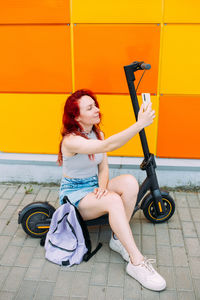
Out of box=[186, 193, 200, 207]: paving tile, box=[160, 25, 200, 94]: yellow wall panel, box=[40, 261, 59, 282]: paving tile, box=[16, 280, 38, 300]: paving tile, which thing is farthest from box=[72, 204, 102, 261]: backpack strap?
box=[160, 25, 200, 94]: yellow wall panel

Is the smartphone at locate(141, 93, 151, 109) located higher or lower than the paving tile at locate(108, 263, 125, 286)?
higher

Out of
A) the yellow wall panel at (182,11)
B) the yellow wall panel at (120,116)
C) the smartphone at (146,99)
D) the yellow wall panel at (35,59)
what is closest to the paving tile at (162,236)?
the yellow wall panel at (120,116)

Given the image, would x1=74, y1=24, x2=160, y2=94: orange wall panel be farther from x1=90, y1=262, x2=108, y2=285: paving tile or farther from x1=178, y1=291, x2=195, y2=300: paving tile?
x1=178, y1=291, x2=195, y2=300: paving tile

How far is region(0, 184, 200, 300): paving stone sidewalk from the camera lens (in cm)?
246

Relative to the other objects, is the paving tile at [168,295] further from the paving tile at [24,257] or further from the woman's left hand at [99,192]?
the paving tile at [24,257]

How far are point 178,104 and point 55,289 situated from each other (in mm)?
2275

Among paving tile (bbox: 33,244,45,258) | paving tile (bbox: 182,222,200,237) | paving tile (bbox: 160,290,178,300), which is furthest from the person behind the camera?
paving tile (bbox: 182,222,200,237)

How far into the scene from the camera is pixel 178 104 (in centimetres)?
360

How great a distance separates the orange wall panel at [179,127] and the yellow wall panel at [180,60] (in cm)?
12

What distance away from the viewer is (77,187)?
2840mm

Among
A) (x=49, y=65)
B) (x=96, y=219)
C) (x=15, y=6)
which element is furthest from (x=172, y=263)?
(x=15, y=6)

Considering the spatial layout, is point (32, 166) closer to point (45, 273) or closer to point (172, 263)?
point (45, 273)

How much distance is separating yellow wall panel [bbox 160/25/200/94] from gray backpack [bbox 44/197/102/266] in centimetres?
174

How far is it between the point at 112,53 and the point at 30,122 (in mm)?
1252
